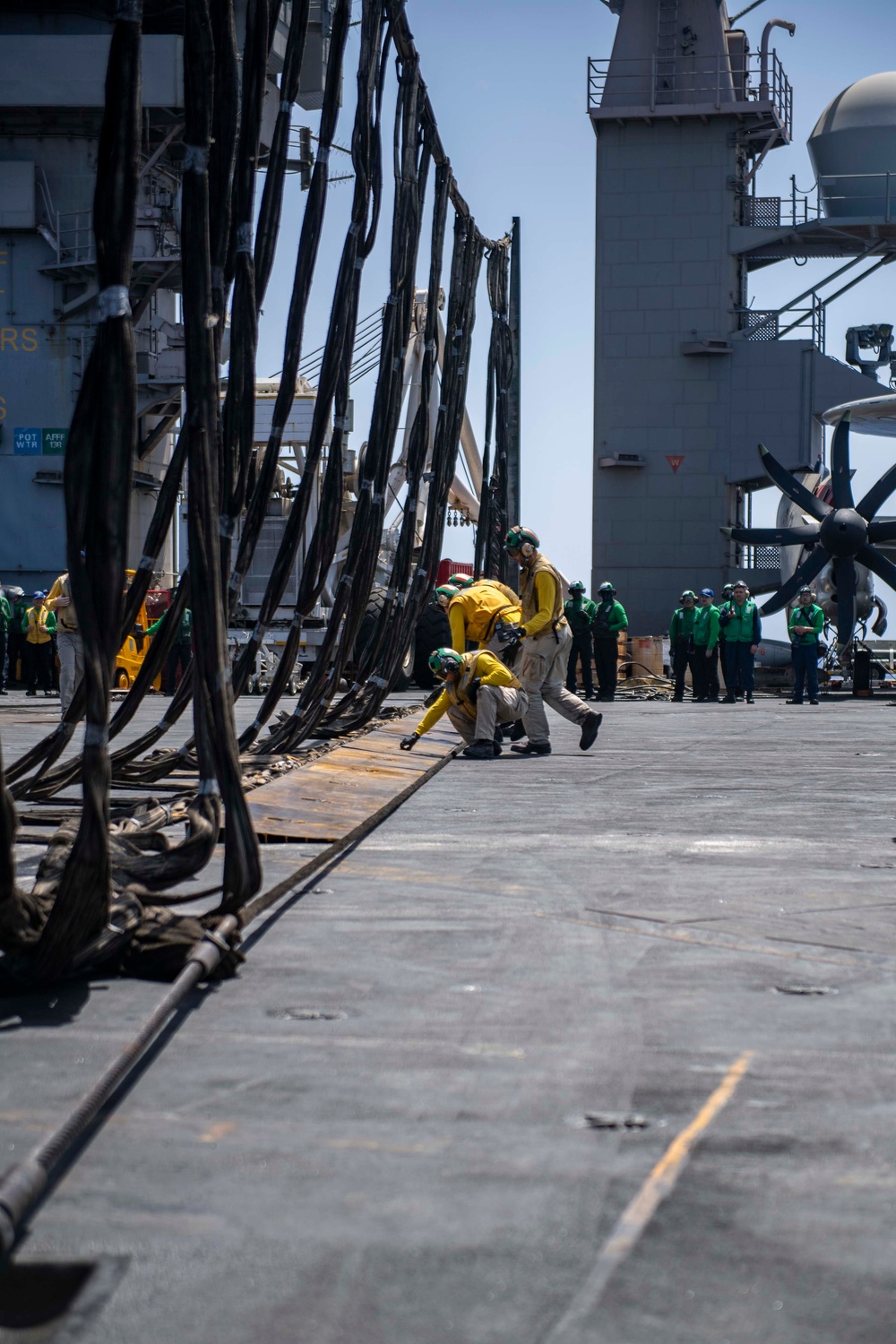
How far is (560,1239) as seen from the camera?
223cm

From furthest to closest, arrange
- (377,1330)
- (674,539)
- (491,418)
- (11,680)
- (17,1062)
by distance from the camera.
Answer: (674,539) < (11,680) < (491,418) < (17,1062) < (377,1330)

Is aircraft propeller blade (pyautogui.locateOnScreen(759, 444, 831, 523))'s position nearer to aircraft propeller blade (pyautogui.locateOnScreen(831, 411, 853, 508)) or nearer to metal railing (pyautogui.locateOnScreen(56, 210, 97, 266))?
aircraft propeller blade (pyautogui.locateOnScreen(831, 411, 853, 508))

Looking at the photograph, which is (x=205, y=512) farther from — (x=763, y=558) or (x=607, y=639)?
(x=763, y=558)

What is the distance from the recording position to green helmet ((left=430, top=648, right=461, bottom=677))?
11.3 m

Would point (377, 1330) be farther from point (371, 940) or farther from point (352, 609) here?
point (352, 609)

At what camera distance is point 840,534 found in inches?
1089

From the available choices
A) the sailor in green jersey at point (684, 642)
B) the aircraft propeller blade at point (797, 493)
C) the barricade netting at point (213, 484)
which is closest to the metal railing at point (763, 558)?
the aircraft propeller blade at point (797, 493)

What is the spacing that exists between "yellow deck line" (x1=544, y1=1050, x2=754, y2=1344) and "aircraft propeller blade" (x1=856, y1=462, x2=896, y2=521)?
1040 inches

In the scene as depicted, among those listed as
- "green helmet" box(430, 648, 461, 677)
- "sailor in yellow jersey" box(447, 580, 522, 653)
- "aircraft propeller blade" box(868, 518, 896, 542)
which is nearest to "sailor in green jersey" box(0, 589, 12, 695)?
"sailor in yellow jersey" box(447, 580, 522, 653)

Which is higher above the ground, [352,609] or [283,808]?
[352,609]

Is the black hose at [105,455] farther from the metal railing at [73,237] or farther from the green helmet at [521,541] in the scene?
the metal railing at [73,237]

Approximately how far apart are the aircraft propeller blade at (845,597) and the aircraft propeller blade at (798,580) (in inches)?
12.4

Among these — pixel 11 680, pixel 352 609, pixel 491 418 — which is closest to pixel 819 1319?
pixel 352 609

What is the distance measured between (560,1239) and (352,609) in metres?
8.71
